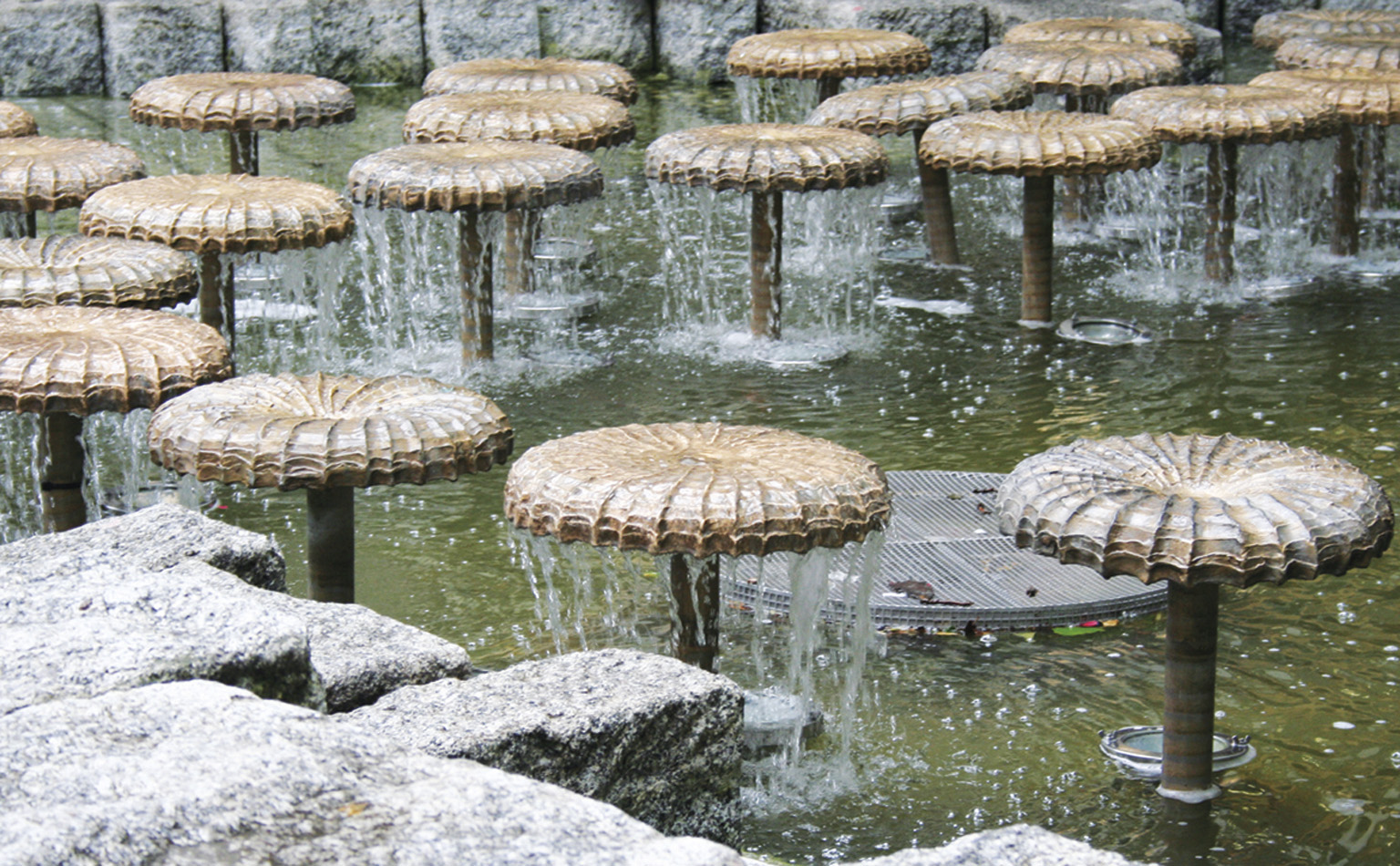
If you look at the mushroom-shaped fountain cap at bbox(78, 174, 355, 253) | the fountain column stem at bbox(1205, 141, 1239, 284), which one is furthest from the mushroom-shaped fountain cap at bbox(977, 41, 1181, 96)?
the mushroom-shaped fountain cap at bbox(78, 174, 355, 253)

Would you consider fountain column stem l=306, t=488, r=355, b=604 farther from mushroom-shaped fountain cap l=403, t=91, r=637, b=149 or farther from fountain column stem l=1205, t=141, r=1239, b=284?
fountain column stem l=1205, t=141, r=1239, b=284

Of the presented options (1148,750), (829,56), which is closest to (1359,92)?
(829,56)

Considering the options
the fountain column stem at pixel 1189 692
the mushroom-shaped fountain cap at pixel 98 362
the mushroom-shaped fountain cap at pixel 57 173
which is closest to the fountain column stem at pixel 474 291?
the mushroom-shaped fountain cap at pixel 57 173

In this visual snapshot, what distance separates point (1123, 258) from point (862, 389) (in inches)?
112

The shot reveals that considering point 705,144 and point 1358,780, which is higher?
point 705,144

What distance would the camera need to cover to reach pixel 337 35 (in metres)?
14.3

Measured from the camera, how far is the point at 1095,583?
573 centimetres

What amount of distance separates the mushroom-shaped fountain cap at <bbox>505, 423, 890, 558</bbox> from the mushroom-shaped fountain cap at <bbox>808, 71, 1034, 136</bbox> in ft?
15.5

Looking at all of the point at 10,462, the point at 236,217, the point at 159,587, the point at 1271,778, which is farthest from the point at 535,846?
the point at 10,462

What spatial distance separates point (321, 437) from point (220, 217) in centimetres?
248

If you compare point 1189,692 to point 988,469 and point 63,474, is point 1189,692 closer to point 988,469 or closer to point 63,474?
point 988,469

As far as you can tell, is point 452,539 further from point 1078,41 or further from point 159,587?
point 1078,41

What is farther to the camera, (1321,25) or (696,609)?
(1321,25)

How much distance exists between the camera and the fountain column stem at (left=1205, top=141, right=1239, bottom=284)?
9.07 meters
